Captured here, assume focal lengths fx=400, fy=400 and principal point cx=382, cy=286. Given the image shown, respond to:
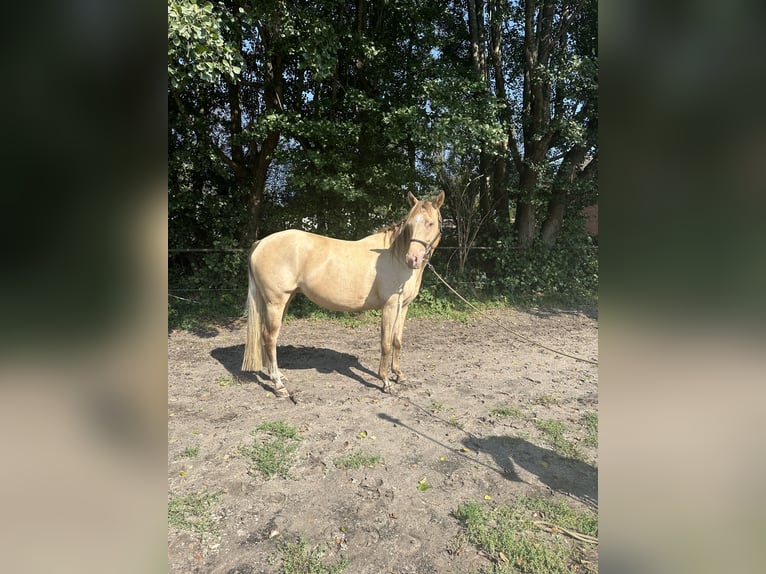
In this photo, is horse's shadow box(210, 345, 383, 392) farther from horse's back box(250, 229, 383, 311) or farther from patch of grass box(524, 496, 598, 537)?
patch of grass box(524, 496, 598, 537)

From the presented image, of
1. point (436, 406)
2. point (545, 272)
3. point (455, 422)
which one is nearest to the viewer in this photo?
point (455, 422)

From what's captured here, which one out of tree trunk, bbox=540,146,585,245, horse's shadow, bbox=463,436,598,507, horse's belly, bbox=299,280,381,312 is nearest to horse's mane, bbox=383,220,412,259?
horse's belly, bbox=299,280,381,312

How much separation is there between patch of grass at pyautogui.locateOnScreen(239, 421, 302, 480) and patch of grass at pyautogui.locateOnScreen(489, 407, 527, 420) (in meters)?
1.81

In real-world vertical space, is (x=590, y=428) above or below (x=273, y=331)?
below

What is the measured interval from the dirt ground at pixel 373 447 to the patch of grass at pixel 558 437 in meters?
0.06

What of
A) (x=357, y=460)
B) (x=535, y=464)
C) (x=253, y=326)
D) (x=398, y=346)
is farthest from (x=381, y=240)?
(x=535, y=464)

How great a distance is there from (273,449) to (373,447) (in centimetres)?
76

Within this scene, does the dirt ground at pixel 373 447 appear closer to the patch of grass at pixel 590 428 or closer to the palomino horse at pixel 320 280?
the patch of grass at pixel 590 428

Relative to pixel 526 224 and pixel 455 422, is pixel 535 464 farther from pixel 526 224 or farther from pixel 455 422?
pixel 526 224

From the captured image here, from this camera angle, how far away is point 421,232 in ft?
12.4

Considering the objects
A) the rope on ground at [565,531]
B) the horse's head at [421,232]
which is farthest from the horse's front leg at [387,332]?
the rope on ground at [565,531]
